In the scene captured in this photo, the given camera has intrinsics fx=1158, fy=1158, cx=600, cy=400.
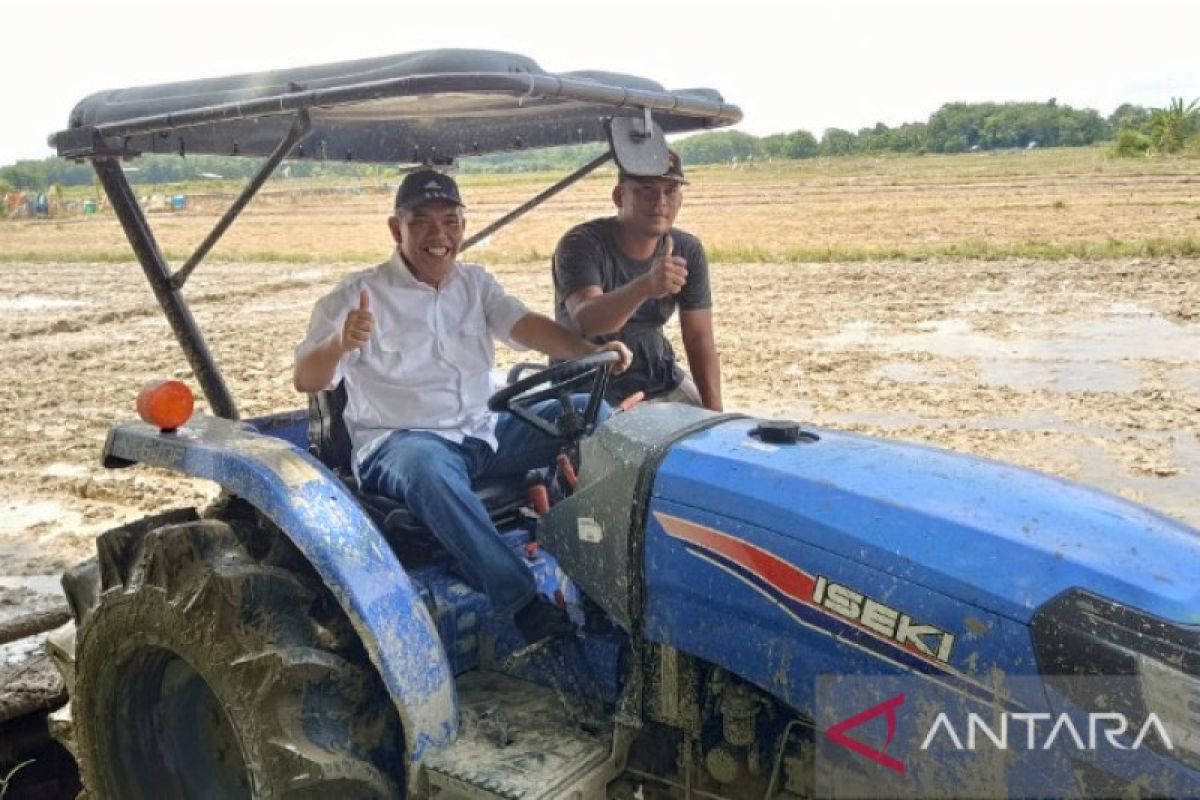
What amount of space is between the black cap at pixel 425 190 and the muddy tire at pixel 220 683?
110 centimetres

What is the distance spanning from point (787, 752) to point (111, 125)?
2.24 meters

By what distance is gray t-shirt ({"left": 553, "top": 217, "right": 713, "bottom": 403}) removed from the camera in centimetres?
440

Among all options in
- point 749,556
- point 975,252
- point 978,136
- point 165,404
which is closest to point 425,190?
point 165,404

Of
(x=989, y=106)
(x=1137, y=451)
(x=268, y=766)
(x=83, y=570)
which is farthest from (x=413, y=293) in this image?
(x=989, y=106)

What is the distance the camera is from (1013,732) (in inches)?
78.0

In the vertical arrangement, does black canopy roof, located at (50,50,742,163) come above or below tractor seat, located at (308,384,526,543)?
above

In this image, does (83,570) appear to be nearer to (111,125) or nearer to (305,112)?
(111,125)

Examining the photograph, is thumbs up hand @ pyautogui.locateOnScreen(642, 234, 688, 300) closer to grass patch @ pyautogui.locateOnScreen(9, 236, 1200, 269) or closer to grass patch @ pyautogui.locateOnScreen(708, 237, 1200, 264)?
grass patch @ pyautogui.locateOnScreen(9, 236, 1200, 269)

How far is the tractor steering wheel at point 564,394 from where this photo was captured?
3.02 meters

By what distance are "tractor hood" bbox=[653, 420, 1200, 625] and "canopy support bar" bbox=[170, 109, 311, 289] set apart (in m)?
1.21

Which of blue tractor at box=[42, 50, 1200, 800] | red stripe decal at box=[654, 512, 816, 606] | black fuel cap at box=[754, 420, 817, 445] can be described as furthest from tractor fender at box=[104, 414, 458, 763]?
black fuel cap at box=[754, 420, 817, 445]

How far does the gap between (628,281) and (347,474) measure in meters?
1.54

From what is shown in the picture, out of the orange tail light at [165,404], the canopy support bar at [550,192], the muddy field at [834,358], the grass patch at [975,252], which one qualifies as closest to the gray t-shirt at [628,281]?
the canopy support bar at [550,192]

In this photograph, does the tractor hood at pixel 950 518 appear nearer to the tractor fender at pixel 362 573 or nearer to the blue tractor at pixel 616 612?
the blue tractor at pixel 616 612
